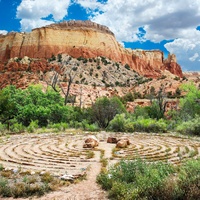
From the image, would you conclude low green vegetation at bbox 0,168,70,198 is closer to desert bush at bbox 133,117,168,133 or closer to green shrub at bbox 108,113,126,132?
green shrub at bbox 108,113,126,132

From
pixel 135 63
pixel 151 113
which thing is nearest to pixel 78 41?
pixel 135 63

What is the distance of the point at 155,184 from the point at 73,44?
90450 millimetres

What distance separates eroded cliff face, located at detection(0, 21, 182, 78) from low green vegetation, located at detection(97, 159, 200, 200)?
82629 millimetres

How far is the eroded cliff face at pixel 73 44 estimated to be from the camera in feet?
305

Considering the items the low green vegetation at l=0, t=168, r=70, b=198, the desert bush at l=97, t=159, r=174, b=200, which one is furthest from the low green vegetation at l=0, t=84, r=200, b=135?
the desert bush at l=97, t=159, r=174, b=200

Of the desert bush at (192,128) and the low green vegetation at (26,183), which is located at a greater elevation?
the desert bush at (192,128)

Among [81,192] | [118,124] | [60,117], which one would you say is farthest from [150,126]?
[81,192]

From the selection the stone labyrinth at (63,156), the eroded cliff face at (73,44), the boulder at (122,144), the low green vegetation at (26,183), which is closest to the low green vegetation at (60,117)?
the boulder at (122,144)

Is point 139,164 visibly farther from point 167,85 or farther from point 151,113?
point 167,85

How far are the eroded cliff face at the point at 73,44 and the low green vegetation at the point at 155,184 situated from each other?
271ft

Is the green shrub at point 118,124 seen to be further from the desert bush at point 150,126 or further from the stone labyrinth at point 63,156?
the stone labyrinth at point 63,156

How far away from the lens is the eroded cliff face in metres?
92.9

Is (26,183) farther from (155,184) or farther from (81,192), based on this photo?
(155,184)

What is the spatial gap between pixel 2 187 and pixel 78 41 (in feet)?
297
